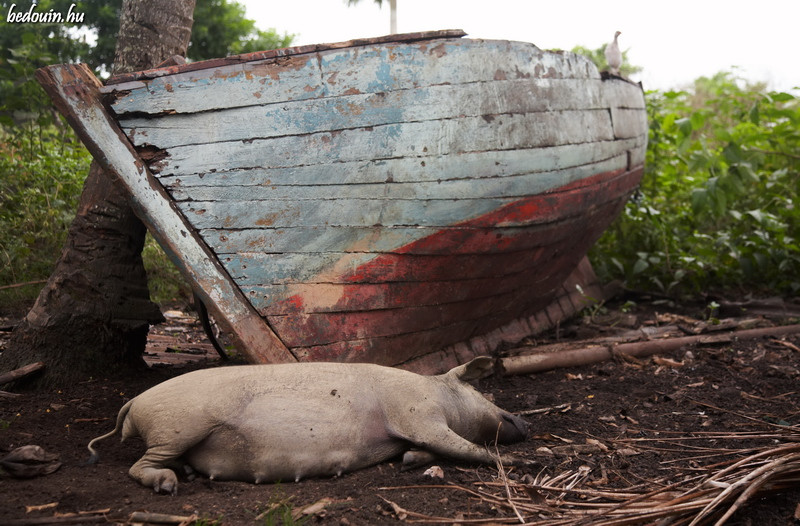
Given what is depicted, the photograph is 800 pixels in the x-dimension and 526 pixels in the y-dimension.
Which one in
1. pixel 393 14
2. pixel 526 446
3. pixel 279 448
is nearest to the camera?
pixel 279 448

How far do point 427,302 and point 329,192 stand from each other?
93 centimetres

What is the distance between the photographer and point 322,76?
3.57m

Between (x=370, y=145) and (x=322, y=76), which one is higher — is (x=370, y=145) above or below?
below

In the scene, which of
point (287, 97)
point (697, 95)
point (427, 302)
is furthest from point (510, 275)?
point (697, 95)

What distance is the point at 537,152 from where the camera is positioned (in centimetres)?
416

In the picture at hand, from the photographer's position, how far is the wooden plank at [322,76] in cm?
342

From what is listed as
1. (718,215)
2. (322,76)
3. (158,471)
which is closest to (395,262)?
(322,76)

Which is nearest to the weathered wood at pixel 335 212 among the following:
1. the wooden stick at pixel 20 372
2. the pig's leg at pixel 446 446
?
the pig's leg at pixel 446 446

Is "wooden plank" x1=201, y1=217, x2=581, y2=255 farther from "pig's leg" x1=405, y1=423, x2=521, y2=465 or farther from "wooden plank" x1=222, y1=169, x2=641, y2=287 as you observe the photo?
"pig's leg" x1=405, y1=423, x2=521, y2=465

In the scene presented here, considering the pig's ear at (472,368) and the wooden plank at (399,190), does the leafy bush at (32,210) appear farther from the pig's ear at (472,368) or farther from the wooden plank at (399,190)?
the pig's ear at (472,368)

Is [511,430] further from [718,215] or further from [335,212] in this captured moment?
[718,215]

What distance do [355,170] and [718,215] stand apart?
171 inches

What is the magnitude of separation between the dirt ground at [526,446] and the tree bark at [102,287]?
0.21 metres

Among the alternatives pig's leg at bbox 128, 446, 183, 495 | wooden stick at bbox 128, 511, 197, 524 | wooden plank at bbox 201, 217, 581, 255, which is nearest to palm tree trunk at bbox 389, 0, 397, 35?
wooden plank at bbox 201, 217, 581, 255
